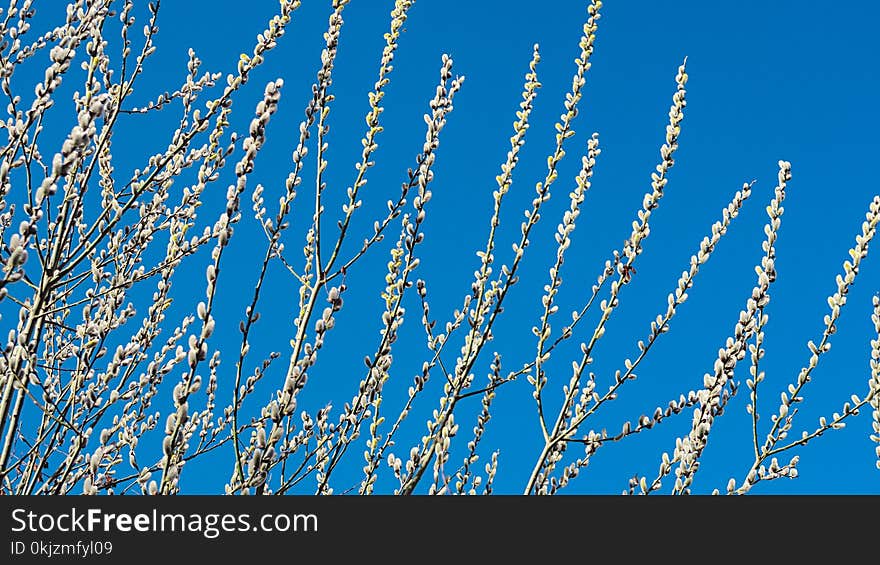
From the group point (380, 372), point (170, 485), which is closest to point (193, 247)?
point (380, 372)

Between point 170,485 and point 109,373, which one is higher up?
point 109,373

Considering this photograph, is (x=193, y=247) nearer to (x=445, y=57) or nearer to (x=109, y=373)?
(x=109, y=373)

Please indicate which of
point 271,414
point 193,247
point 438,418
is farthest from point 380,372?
point 193,247

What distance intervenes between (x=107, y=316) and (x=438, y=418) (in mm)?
1870

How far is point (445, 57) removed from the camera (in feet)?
12.8
